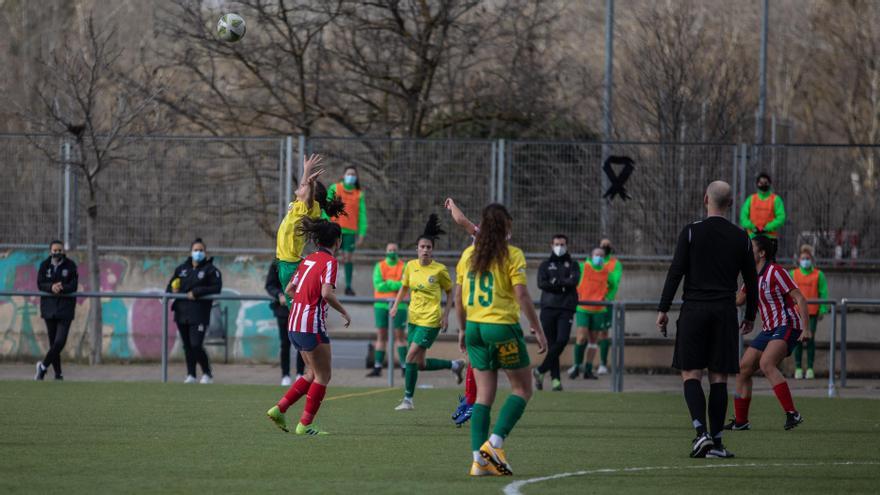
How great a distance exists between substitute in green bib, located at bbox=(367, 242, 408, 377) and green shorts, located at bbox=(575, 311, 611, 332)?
9.60ft

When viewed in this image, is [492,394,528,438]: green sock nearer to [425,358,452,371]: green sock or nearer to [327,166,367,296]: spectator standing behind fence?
[425,358,452,371]: green sock

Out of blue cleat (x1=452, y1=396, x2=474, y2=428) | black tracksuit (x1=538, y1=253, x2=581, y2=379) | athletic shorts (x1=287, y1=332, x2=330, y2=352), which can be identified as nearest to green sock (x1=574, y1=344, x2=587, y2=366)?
black tracksuit (x1=538, y1=253, x2=581, y2=379)

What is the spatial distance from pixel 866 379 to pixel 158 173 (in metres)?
13.0

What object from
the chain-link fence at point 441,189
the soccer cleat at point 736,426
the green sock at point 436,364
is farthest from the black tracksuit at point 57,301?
the soccer cleat at point 736,426

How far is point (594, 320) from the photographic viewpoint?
21.4 meters

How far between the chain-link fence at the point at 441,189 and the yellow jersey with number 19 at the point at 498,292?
44.4 feet

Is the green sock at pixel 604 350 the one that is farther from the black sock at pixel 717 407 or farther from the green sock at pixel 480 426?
the green sock at pixel 480 426

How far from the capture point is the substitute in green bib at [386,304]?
20406 millimetres

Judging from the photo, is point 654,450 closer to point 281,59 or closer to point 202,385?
point 202,385

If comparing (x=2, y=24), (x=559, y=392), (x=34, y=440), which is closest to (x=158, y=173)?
(x=559, y=392)

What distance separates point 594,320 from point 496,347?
12.3 m

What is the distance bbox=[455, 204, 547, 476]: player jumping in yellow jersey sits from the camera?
9.27 m

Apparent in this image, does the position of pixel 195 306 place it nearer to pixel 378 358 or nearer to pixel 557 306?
pixel 378 358

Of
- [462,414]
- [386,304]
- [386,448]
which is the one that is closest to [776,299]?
[462,414]
